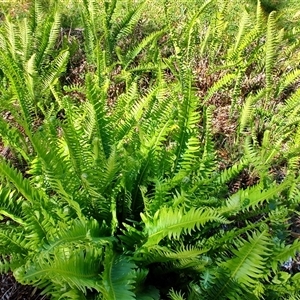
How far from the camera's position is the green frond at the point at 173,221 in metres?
1.41

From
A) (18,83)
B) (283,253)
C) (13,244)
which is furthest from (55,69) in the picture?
(283,253)

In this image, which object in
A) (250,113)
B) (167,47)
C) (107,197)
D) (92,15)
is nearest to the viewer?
(107,197)

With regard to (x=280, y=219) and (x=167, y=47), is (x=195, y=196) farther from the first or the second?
(x=167, y=47)

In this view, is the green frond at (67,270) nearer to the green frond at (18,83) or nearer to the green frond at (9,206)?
the green frond at (9,206)

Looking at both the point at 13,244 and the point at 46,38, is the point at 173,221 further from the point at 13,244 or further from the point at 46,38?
the point at 46,38

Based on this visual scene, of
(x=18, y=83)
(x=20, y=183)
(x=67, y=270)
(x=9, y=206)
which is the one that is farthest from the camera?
(x=18, y=83)

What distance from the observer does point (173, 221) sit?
149 cm

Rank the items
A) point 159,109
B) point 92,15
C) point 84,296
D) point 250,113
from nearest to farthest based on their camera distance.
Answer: point 84,296
point 159,109
point 250,113
point 92,15

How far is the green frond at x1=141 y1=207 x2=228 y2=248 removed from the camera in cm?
141

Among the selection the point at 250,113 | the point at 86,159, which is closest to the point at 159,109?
the point at 86,159

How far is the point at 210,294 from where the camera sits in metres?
1.52

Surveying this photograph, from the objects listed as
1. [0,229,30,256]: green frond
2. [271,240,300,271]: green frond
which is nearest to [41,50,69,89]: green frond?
[0,229,30,256]: green frond

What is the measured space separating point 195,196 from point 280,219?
33 centimetres

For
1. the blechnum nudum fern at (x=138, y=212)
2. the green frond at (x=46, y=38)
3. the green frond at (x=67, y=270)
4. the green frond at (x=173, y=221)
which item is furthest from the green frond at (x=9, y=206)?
the green frond at (x=46, y=38)
